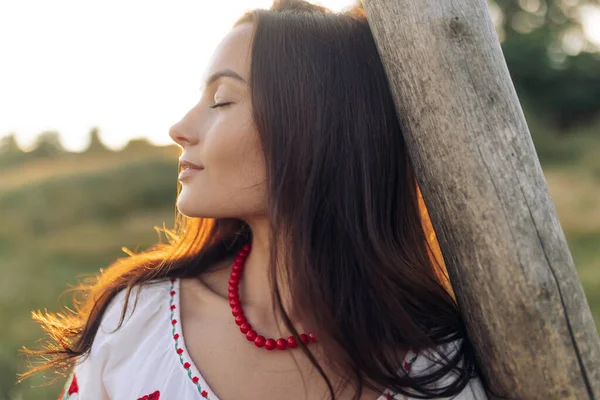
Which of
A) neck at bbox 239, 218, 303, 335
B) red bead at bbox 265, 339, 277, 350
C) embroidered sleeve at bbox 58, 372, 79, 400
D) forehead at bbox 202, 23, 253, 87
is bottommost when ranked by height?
embroidered sleeve at bbox 58, 372, 79, 400

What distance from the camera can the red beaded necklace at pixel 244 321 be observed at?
5.45ft

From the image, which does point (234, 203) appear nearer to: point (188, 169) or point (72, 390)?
point (188, 169)

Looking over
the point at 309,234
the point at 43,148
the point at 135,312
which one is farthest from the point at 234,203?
the point at 43,148

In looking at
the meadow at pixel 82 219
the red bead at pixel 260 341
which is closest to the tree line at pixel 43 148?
the meadow at pixel 82 219

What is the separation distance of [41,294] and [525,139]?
6.18 meters

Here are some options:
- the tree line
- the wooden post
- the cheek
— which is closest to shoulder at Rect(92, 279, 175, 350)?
the cheek

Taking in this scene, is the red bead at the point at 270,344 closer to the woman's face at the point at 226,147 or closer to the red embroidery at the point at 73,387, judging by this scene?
the woman's face at the point at 226,147

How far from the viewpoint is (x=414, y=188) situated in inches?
68.0

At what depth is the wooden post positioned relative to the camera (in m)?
1.36

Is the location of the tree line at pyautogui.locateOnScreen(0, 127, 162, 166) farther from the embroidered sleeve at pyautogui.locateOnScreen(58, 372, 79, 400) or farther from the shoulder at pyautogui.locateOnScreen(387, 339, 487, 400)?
the shoulder at pyautogui.locateOnScreen(387, 339, 487, 400)

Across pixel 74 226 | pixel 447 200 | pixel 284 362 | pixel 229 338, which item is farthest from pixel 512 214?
pixel 74 226

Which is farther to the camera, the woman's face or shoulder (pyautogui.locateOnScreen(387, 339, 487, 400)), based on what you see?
the woman's face

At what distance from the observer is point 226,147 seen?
1.63 metres

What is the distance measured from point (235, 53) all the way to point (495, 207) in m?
0.79
